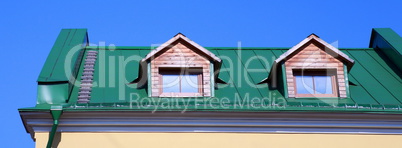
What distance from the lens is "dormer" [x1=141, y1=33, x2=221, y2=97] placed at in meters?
18.8

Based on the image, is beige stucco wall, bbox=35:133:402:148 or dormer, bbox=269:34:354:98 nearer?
beige stucco wall, bbox=35:133:402:148

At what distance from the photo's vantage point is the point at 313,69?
19422 mm

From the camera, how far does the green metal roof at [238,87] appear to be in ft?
57.7

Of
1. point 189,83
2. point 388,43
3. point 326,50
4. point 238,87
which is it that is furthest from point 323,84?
point 388,43

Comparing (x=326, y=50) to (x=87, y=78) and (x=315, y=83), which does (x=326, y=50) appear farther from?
(x=87, y=78)

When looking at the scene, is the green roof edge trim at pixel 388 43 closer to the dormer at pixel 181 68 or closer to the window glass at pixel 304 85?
the window glass at pixel 304 85

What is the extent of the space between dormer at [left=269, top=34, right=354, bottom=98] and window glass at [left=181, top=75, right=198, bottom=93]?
2183mm

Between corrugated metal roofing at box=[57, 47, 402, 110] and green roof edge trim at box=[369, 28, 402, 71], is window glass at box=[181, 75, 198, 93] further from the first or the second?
green roof edge trim at box=[369, 28, 402, 71]

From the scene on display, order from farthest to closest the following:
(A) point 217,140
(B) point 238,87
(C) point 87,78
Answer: (C) point 87,78 < (B) point 238,87 < (A) point 217,140

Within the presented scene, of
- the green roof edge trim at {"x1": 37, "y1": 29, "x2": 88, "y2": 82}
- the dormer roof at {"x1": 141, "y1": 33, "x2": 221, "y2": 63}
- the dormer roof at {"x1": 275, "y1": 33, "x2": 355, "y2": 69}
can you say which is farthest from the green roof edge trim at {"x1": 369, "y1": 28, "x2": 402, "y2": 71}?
the green roof edge trim at {"x1": 37, "y1": 29, "x2": 88, "y2": 82}

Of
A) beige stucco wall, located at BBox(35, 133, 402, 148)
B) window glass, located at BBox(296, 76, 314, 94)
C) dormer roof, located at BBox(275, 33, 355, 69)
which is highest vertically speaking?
dormer roof, located at BBox(275, 33, 355, 69)

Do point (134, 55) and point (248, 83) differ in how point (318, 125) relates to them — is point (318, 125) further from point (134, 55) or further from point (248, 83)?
point (134, 55)

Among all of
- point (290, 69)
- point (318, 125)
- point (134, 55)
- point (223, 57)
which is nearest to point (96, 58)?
point (134, 55)

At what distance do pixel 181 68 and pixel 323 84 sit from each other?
12.6 ft
